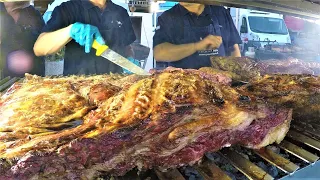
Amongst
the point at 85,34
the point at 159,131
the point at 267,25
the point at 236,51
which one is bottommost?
the point at 236,51

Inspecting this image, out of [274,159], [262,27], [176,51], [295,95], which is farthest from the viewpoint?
[262,27]

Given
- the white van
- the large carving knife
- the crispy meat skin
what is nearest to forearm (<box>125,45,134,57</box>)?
the large carving knife

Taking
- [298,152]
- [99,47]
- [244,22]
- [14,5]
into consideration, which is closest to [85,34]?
[99,47]

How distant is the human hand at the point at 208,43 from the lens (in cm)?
336

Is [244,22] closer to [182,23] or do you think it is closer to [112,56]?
[182,23]

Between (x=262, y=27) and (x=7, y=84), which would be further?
(x=262, y=27)

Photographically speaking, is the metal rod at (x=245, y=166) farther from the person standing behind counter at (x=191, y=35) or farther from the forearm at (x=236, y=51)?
the forearm at (x=236, y=51)

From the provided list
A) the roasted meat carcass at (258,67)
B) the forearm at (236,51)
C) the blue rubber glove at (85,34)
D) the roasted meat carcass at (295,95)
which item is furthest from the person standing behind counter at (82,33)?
the forearm at (236,51)

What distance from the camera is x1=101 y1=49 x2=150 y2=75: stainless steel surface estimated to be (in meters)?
2.44

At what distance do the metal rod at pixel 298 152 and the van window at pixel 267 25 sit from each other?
68.3 inches

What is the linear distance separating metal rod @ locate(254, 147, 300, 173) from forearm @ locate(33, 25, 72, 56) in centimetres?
162

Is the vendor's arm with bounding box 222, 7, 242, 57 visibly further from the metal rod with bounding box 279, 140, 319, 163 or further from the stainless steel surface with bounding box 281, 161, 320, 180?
the stainless steel surface with bounding box 281, 161, 320, 180

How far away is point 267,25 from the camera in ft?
11.6

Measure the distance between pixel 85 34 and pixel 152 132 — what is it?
107cm
